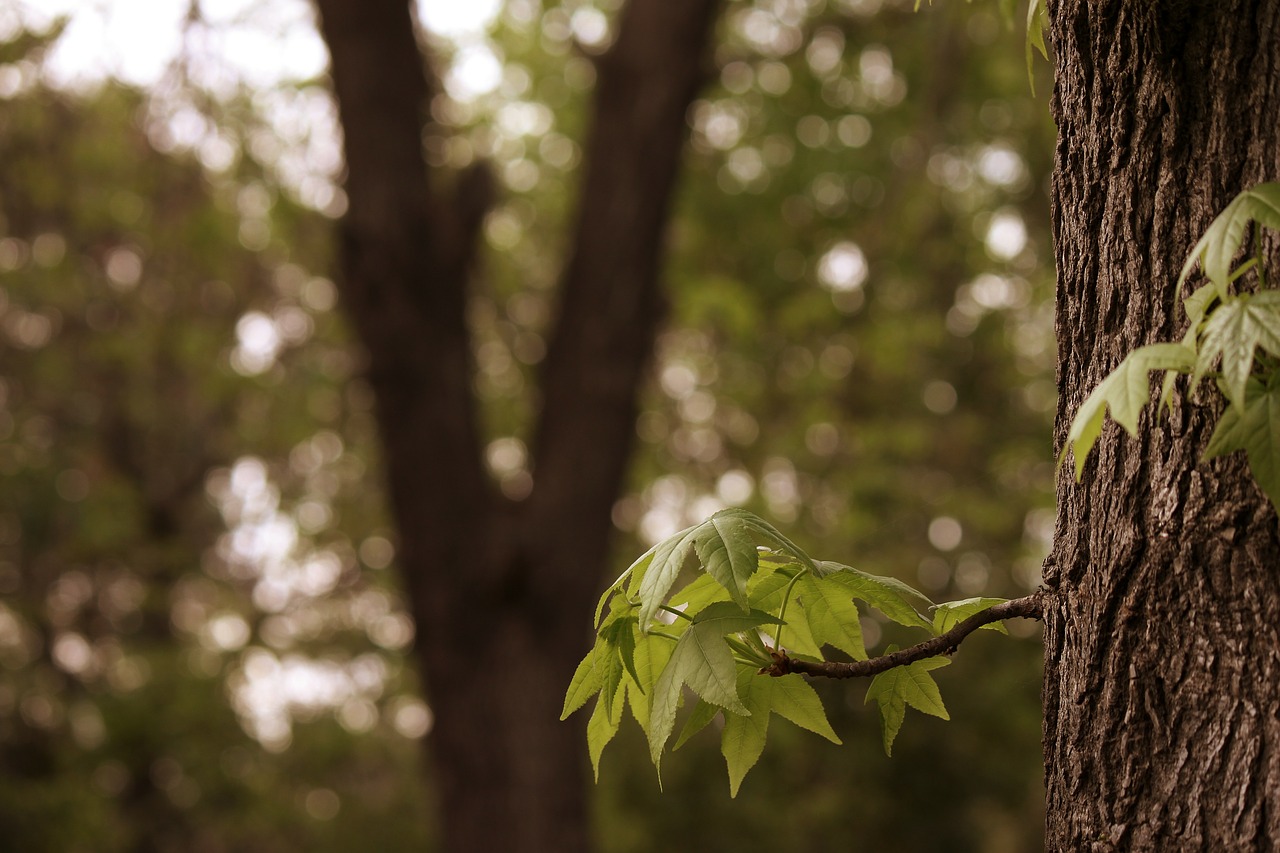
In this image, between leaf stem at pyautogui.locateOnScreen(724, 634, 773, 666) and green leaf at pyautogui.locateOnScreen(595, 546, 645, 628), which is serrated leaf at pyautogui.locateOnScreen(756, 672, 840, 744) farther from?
green leaf at pyautogui.locateOnScreen(595, 546, 645, 628)

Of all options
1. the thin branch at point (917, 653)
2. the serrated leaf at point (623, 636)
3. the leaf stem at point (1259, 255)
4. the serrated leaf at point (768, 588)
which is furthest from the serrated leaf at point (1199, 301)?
the serrated leaf at point (623, 636)

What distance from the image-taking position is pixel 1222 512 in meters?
1.08

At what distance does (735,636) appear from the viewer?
50.0 inches

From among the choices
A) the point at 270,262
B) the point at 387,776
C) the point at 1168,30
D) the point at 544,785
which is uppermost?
the point at 270,262

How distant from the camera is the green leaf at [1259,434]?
3.05 feet

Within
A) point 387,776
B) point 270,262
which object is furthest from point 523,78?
point 387,776

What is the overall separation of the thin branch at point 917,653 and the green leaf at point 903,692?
46 mm

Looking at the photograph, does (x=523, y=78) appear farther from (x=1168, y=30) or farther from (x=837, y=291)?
(x=1168, y=30)

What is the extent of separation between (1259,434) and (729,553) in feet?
1.51

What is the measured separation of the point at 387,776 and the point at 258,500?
3076mm

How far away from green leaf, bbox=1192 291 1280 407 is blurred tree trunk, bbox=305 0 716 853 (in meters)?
3.89

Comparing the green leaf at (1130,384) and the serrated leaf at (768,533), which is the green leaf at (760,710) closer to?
the serrated leaf at (768,533)

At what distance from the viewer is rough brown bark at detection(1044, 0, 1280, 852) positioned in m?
1.08

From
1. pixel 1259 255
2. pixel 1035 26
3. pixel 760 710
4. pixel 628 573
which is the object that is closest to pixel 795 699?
pixel 760 710
